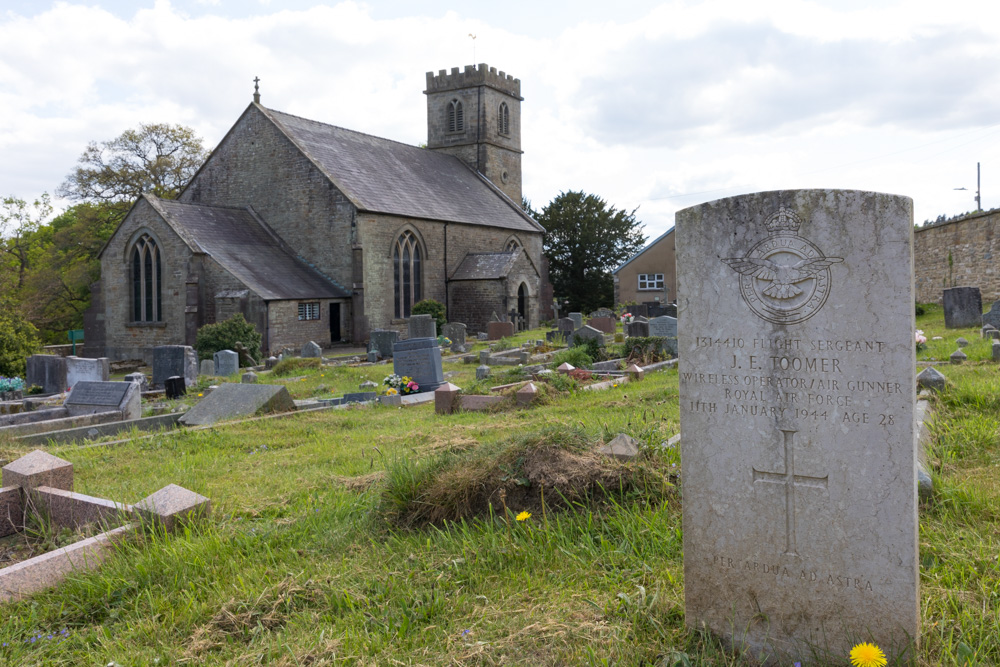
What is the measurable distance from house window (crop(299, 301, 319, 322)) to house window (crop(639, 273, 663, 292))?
2138 centimetres

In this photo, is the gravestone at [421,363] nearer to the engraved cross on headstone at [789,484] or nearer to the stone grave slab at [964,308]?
the engraved cross on headstone at [789,484]

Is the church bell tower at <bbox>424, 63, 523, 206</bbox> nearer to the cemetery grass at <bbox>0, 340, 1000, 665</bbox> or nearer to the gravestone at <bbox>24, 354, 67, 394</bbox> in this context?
the gravestone at <bbox>24, 354, 67, 394</bbox>

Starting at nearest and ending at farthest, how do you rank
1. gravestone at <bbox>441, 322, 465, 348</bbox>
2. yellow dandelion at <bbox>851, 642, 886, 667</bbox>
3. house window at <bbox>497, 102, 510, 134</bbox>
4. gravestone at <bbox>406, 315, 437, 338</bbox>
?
yellow dandelion at <bbox>851, 642, 886, 667</bbox> < gravestone at <bbox>406, 315, 437, 338</bbox> < gravestone at <bbox>441, 322, 465, 348</bbox> < house window at <bbox>497, 102, 510, 134</bbox>

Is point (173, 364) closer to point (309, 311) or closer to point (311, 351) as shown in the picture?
point (311, 351)

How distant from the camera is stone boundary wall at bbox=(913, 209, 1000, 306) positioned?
19841 millimetres

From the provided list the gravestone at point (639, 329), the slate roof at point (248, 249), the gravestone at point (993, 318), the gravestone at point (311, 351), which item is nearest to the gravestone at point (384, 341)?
the gravestone at point (311, 351)

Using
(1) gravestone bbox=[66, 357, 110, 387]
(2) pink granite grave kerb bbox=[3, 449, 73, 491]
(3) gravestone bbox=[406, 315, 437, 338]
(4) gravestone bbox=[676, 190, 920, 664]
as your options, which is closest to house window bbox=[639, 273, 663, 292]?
(3) gravestone bbox=[406, 315, 437, 338]

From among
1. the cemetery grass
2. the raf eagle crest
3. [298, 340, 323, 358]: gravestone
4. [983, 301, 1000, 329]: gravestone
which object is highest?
the raf eagle crest

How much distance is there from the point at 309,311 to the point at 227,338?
5486mm

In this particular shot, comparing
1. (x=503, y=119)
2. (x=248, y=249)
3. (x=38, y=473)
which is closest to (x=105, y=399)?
(x=38, y=473)

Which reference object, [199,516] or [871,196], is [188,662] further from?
[871,196]

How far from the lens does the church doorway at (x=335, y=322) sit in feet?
90.9

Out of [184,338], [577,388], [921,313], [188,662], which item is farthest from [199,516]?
[184,338]

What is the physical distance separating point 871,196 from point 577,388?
795cm
